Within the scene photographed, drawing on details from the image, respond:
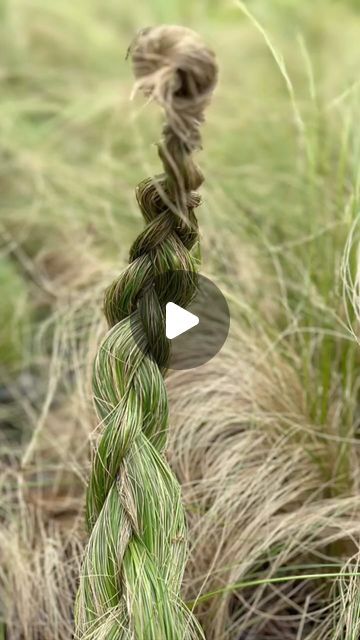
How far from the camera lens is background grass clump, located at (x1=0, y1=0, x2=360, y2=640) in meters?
1.04

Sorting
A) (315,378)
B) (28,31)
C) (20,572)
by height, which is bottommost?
(20,572)

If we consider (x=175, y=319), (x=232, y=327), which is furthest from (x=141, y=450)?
(x=232, y=327)

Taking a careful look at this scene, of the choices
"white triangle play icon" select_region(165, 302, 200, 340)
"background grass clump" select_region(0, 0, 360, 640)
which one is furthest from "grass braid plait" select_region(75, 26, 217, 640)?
"background grass clump" select_region(0, 0, 360, 640)

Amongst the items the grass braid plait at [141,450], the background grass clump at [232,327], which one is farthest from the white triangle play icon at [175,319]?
the background grass clump at [232,327]

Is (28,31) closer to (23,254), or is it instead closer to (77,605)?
(23,254)

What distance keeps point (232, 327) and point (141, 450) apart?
1.92ft

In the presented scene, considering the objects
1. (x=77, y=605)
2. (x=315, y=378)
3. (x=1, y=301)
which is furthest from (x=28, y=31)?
(x=77, y=605)

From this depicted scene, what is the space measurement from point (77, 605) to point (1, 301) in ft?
3.06

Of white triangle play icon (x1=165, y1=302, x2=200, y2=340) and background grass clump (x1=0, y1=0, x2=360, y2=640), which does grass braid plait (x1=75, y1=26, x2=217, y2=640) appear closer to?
white triangle play icon (x1=165, y1=302, x2=200, y2=340)

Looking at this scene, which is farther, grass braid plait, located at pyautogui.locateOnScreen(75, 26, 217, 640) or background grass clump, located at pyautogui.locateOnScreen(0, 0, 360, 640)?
background grass clump, located at pyautogui.locateOnScreen(0, 0, 360, 640)

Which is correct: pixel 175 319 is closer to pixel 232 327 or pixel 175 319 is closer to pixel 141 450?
pixel 141 450

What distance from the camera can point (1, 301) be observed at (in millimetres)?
1644

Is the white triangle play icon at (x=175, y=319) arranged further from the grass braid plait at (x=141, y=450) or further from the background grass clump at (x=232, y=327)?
the background grass clump at (x=232, y=327)

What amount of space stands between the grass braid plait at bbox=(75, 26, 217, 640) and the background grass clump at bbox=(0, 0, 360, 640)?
0.16m
